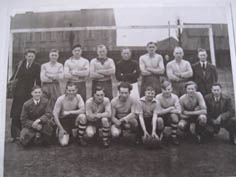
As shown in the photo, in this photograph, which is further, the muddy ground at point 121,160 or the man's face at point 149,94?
the man's face at point 149,94

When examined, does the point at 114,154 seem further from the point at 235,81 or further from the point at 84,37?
the point at 235,81

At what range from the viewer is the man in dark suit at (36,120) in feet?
5.43

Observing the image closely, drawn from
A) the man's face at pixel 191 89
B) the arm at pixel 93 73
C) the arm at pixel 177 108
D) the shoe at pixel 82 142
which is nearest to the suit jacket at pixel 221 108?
the man's face at pixel 191 89

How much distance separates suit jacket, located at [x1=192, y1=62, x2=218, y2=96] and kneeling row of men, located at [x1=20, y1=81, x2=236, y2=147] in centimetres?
8

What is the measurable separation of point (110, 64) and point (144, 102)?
37 cm

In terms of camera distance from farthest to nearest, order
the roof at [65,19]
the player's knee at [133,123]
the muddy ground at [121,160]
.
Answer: the roof at [65,19] → the player's knee at [133,123] → the muddy ground at [121,160]

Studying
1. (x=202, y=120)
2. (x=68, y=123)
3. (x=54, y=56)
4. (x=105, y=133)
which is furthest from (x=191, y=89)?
(x=54, y=56)

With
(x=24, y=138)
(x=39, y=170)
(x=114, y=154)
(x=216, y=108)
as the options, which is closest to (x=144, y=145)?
(x=114, y=154)

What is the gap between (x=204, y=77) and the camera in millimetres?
1752

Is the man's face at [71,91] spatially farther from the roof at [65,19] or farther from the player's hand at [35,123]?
the roof at [65,19]

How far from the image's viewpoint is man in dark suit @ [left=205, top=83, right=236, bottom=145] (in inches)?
66.7

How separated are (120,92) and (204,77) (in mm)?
635

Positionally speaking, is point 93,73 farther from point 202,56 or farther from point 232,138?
point 232,138

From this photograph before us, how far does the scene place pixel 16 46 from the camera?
1.76 metres
